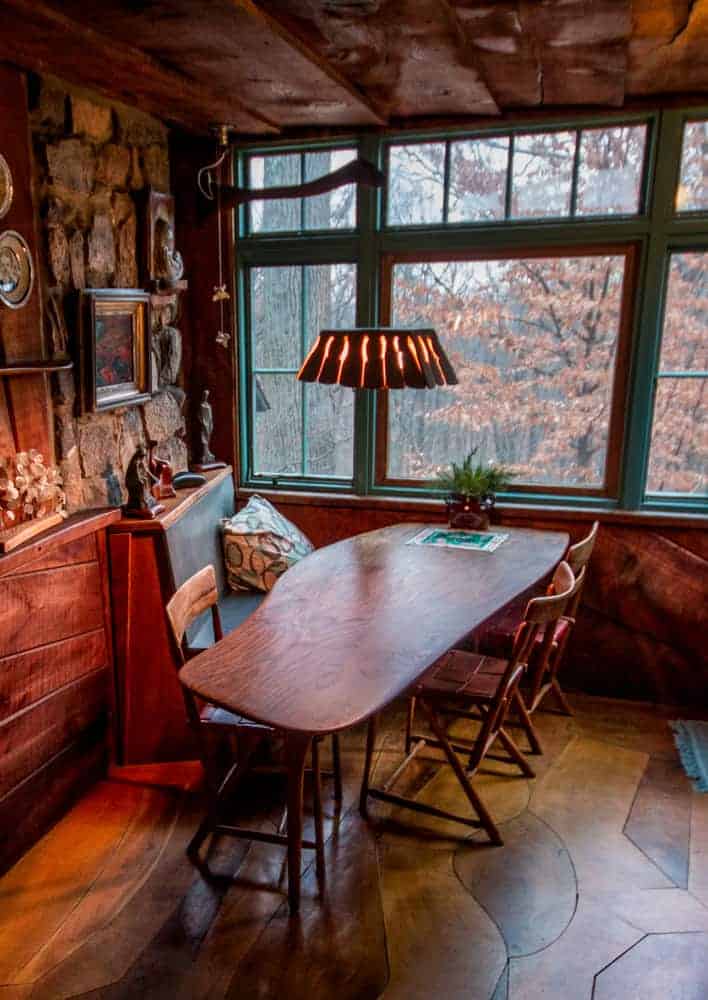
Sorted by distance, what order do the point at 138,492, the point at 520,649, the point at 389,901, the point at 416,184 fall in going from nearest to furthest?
1. the point at 389,901
2. the point at 520,649
3. the point at 138,492
4. the point at 416,184

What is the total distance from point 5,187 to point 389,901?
8.68 feet

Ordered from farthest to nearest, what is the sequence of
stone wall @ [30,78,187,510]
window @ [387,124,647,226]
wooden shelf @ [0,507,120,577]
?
1. window @ [387,124,647,226]
2. stone wall @ [30,78,187,510]
3. wooden shelf @ [0,507,120,577]

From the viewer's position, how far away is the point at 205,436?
12.9 feet

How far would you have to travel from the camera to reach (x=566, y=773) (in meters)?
3.06

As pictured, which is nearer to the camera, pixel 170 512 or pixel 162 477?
pixel 170 512

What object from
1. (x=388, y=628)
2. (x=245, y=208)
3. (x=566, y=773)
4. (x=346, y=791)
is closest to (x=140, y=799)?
(x=346, y=791)

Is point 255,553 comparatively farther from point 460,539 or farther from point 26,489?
point 26,489

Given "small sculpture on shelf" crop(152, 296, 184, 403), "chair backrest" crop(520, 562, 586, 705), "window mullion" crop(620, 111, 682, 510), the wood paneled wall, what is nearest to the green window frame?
"window mullion" crop(620, 111, 682, 510)

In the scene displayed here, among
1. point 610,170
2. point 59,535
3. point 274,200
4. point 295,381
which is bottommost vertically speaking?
point 59,535

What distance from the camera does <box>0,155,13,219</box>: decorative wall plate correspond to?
2523mm

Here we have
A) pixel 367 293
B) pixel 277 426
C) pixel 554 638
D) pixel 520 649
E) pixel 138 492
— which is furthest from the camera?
pixel 277 426

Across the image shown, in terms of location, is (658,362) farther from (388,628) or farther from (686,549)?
(388,628)

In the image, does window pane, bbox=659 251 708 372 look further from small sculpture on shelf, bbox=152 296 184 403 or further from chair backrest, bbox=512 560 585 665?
small sculpture on shelf, bbox=152 296 184 403

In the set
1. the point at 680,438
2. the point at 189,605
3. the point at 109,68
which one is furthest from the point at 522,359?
the point at 109,68
